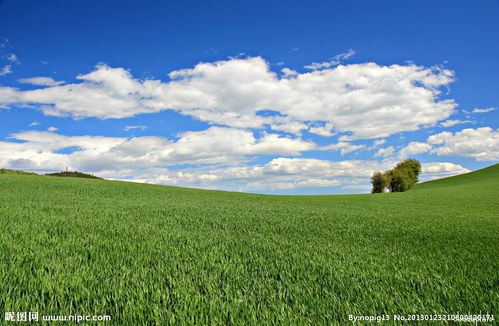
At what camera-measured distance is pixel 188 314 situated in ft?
10.00

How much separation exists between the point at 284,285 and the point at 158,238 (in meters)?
3.58

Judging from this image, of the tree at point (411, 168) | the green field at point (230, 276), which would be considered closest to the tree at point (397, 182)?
the tree at point (411, 168)

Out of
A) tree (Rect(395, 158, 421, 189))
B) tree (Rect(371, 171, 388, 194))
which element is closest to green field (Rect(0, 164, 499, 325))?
tree (Rect(371, 171, 388, 194))

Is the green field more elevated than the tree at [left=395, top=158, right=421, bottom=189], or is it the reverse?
the tree at [left=395, top=158, right=421, bottom=189]

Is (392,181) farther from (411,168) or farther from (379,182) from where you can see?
(411,168)

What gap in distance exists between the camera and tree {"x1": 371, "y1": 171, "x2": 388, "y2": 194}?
61.0 m

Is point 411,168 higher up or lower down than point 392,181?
higher up

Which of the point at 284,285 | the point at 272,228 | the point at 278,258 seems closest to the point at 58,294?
the point at 284,285

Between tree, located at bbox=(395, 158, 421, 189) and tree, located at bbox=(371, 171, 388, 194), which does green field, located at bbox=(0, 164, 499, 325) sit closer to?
tree, located at bbox=(371, 171, 388, 194)

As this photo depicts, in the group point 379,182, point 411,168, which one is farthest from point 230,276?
point 411,168

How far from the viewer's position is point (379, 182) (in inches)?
2421

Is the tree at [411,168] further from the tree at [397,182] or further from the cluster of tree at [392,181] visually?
the tree at [397,182]

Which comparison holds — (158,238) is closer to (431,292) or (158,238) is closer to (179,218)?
(179,218)

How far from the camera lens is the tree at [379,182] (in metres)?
61.0
